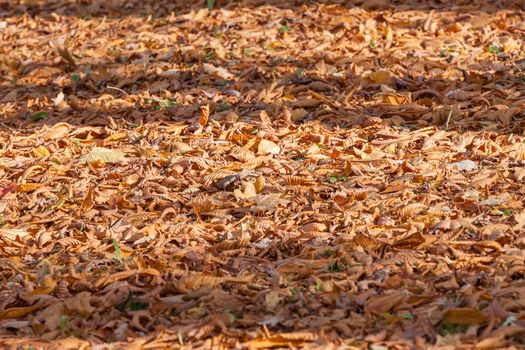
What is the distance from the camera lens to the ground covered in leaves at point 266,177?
4070mm

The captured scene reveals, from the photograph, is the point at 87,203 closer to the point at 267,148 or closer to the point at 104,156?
the point at 104,156

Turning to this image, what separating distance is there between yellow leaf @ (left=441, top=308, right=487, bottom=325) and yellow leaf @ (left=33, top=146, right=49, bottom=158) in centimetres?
336

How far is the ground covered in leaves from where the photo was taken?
4.07 m

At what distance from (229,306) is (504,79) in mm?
3679

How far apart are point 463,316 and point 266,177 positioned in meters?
1.98

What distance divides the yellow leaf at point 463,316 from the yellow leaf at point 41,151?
336 centimetres

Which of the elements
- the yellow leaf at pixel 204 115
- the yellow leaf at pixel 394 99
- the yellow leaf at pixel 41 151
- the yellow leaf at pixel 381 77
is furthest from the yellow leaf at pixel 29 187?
the yellow leaf at pixel 381 77

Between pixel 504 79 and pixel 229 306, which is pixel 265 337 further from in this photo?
pixel 504 79

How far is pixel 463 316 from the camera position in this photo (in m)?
3.88

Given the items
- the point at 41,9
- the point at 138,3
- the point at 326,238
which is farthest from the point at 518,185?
the point at 41,9

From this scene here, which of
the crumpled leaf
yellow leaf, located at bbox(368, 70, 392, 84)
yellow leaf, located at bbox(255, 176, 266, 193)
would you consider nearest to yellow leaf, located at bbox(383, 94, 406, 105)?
yellow leaf, located at bbox(368, 70, 392, 84)

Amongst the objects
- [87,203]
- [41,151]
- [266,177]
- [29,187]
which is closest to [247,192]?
[266,177]

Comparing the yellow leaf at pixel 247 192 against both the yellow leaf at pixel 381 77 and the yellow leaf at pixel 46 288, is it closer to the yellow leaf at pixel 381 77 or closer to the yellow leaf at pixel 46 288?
the yellow leaf at pixel 46 288

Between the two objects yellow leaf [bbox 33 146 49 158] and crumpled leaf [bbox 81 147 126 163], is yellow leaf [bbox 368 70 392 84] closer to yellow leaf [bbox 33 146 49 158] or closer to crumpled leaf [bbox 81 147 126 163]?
crumpled leaf [bbox 81 147 126 163]
